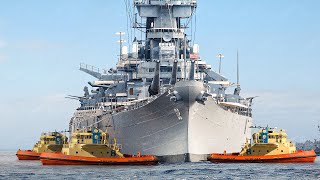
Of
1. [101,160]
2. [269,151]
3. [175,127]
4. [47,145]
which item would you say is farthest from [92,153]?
[47,145]

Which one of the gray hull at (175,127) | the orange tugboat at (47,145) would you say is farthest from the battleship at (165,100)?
the orange tugboat at (47,145)

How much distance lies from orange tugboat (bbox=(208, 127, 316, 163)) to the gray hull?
2846 mm

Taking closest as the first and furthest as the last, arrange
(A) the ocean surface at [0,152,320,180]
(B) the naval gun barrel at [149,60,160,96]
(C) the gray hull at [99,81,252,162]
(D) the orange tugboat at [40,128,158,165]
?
(A) the ocean surface at [0,152,320,180] < (D) the orange tugboat at [40,128,158,165] < (C) the gray hull at [99,81,252,162] < (B) the naval gun barrel at [149,60,160,96]

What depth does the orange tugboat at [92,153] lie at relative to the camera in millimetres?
63062

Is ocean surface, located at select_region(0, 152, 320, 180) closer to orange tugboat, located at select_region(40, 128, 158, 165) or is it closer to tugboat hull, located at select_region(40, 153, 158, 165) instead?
tugboat hull, located at select_region(40, 153, 158, 165)

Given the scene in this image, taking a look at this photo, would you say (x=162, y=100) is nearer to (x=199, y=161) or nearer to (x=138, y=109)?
(x=138, y=109)

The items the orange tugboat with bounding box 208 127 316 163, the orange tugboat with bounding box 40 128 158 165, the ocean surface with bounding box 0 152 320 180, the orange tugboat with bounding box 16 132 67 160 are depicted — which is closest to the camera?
the ocean surface with bounding box 0 152 320 180

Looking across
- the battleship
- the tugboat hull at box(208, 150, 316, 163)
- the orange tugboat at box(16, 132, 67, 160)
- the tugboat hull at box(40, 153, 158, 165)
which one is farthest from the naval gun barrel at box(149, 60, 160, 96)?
the orange tugboat at box(16, 132, 67, 160)

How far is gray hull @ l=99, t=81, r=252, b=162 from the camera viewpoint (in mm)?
63406

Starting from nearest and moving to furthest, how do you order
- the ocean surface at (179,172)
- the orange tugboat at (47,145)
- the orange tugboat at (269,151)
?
the ocean surface at (179,172) < the orange tugboat at (269,151) < the orange tugboat at (47,145)

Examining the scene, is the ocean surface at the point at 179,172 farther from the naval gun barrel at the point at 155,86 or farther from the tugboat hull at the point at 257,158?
the naval gun barrel at the point at 155,86

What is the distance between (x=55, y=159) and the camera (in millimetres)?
67688

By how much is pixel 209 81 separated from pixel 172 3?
9.64 metres

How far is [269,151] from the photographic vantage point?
2761 inches
